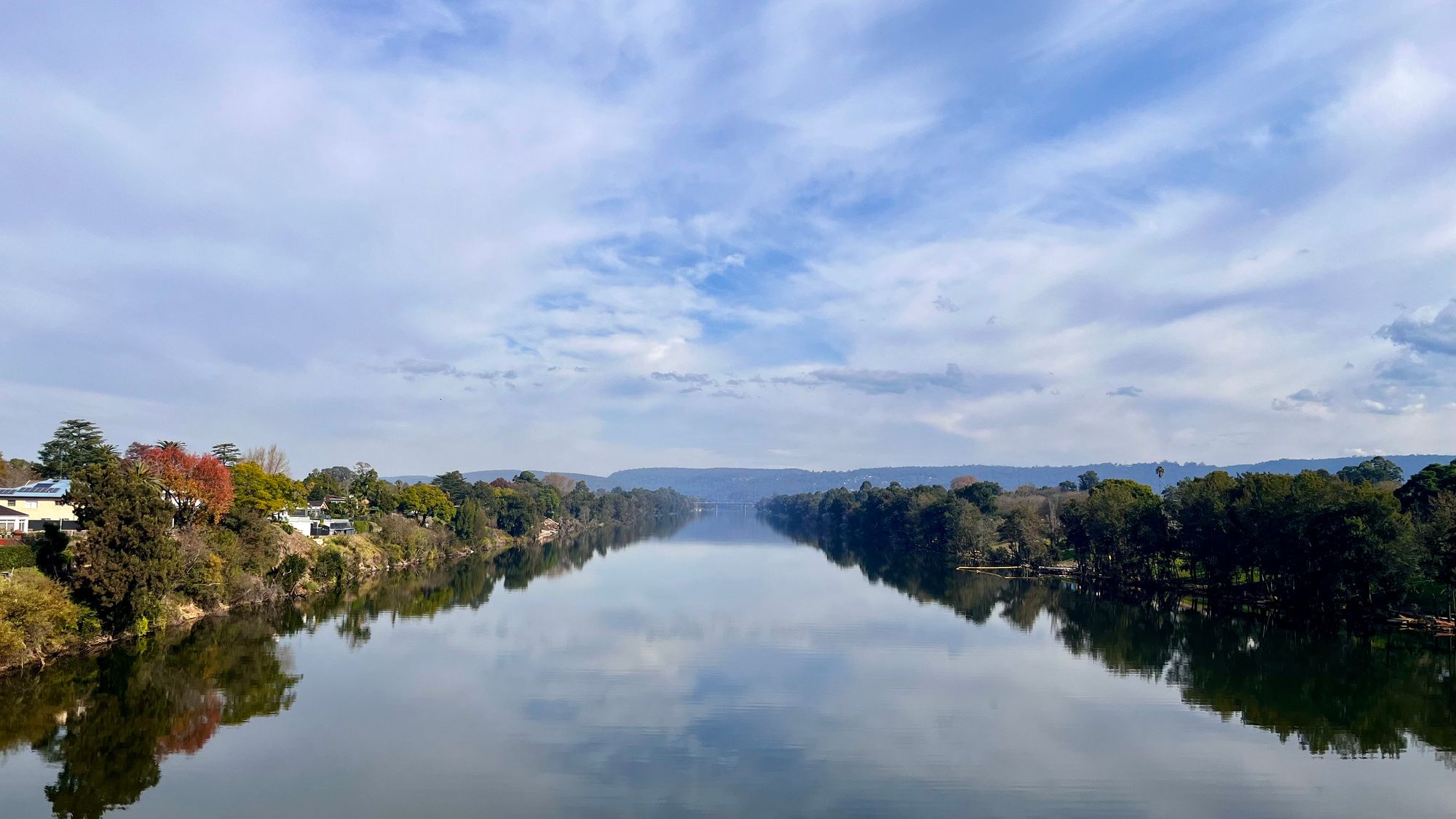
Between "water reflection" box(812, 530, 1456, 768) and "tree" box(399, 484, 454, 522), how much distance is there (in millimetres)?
48744

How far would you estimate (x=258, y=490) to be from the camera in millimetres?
50531

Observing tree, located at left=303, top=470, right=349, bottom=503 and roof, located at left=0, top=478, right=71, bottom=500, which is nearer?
roof, located at left=0, top=478, right=71, bottom=500

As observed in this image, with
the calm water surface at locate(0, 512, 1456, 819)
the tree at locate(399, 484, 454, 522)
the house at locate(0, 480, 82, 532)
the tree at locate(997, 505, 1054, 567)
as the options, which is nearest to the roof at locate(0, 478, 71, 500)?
the house at locate(0, 480, 82, 532)

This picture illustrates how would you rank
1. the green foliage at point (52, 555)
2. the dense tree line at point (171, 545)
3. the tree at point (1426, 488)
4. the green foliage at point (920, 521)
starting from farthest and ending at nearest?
the green foliage at point (920, 521), the tree at point (1426, 488), the green foliage at point (52, 555), the dense tree line at point (171, 545)

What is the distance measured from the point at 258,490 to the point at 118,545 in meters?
21.4

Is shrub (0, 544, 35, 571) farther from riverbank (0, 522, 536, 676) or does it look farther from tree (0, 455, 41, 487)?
tree (0, 455, 41, 487)

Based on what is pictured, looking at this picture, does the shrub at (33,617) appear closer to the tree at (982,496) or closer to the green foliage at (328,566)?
the green foliage at (328,566)

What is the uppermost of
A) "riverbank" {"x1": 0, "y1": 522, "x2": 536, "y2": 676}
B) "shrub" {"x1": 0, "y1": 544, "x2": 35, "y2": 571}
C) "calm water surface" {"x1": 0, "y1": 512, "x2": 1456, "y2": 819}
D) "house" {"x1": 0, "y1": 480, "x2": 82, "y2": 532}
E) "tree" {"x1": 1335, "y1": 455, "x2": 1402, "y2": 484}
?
"tree" {"x1": 1335, "y1": 455, "x2": 1402, "y2": 484}

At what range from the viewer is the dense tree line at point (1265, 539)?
37688 mm

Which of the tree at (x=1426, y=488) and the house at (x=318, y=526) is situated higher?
the tree at (x=1426, y=488)

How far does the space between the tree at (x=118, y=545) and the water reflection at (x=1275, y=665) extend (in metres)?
36.4

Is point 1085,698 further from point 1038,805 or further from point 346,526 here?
point 346,526

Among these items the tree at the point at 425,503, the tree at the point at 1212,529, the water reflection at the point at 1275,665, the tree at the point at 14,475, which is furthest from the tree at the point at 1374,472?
the tree at the point at 14,475

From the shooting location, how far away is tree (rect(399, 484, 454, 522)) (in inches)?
3080
